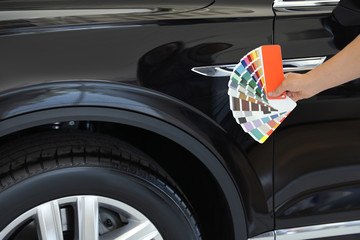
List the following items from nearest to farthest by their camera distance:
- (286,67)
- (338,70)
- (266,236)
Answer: (338,70) < (286,67) < (266,236)

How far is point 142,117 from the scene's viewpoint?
4.77 ft

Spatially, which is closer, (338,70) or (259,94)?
(338,70)

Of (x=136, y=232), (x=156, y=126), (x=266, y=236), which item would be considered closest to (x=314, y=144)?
(x=266, y=236)

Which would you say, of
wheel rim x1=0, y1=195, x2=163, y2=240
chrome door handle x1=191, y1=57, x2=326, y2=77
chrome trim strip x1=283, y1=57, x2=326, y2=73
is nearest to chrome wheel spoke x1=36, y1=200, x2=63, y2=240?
wheel rim x1=0, y1=195, x2=163, y2=240

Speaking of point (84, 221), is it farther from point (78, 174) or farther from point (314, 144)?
point (314, 144)

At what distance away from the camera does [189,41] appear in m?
1.47

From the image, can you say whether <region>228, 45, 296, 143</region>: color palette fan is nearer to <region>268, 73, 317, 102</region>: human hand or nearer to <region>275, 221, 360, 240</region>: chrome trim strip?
<region>268, 73, 317, 102</region>: human hand

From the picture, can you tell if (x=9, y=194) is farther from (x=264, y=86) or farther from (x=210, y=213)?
(x=264, y=86)

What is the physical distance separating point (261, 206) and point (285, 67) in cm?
46

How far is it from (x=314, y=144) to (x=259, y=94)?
25 centimetres

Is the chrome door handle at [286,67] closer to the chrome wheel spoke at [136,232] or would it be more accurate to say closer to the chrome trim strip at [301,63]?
the chrome trim strip at [301,63]

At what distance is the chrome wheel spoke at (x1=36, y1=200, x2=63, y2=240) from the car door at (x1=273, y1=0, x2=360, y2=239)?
2.29 feet

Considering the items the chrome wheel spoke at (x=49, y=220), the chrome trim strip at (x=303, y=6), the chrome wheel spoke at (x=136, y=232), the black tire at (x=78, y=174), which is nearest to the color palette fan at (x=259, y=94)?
the chrome trim strip at (x=303, y=6)

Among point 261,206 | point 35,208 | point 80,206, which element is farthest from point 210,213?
point 35,208
